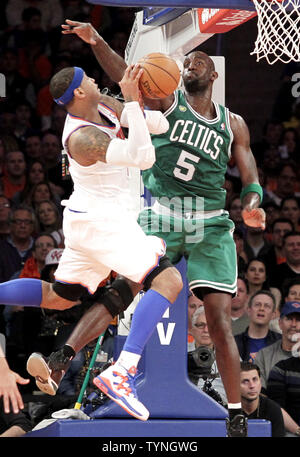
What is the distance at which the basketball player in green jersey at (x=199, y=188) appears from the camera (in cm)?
618

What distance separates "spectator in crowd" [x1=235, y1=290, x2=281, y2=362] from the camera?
28.3 ft

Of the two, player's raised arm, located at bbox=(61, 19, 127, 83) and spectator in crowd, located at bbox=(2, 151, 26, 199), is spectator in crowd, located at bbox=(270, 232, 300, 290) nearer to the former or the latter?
spectator in crowd, located at bbox=(2, 151, 26, 199)

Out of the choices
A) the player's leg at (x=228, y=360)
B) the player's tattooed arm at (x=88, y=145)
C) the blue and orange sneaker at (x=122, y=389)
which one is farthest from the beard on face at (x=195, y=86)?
the blue and orange sneaker at (x=122, y=389)

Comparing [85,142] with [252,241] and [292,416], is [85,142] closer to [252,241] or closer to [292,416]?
[292,416]

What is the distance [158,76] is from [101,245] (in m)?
1.06

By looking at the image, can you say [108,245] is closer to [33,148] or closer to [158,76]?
[158,76]

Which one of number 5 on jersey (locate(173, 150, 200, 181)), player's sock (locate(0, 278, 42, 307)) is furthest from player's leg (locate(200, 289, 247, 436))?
player's sock (locate(0, 278, 42, 307))

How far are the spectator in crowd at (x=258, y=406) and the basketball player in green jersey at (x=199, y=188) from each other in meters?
1.39

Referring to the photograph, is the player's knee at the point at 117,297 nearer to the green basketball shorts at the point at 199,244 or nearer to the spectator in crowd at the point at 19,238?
the green basketball shorts at the point at 199,244

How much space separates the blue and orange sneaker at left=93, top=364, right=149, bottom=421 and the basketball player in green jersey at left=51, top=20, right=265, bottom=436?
841mm

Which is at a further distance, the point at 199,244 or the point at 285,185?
the point at 285,185

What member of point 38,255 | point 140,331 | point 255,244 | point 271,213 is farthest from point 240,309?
point 140,331

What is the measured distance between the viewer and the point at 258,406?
7.29 metres

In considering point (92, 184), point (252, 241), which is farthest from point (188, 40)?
point (252, 241)
